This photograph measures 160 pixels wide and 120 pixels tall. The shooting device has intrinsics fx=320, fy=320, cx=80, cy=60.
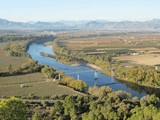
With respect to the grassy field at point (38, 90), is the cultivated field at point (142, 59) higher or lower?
lower

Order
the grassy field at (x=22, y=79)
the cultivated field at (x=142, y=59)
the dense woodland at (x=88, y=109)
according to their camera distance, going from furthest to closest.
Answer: the cultivated field at (x=142, y=59) → the grassy field at (x=22, y=79) → the dense woodland at (x=88, y=109)

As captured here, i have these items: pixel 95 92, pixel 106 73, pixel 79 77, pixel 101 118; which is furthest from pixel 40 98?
pixel 106 73

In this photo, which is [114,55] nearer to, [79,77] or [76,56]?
[76,56]

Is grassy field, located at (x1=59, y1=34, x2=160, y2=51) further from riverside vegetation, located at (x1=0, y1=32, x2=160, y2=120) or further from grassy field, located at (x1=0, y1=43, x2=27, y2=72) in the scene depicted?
riverside vegetation, located at (x1=0, y1=32, x2=160, y2=120)

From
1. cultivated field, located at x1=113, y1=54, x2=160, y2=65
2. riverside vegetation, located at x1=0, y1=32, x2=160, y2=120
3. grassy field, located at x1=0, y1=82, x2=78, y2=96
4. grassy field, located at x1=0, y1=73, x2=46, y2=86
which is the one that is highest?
riverside vegetation, located at x1=0, y1=32, x2=160, y2=120

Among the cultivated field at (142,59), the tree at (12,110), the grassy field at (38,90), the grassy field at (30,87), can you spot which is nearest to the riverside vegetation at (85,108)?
the tree at (12,110)

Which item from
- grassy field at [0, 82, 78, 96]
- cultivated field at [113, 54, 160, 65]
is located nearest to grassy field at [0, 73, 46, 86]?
grassy field at [0, 82, 78, 96]

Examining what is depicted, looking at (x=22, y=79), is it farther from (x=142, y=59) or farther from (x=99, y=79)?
(x=142, y=59)

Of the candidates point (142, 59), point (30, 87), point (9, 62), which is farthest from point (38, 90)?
point (142, 59)

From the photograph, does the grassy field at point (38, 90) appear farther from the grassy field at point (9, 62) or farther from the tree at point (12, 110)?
the tree at point (12, 110)
